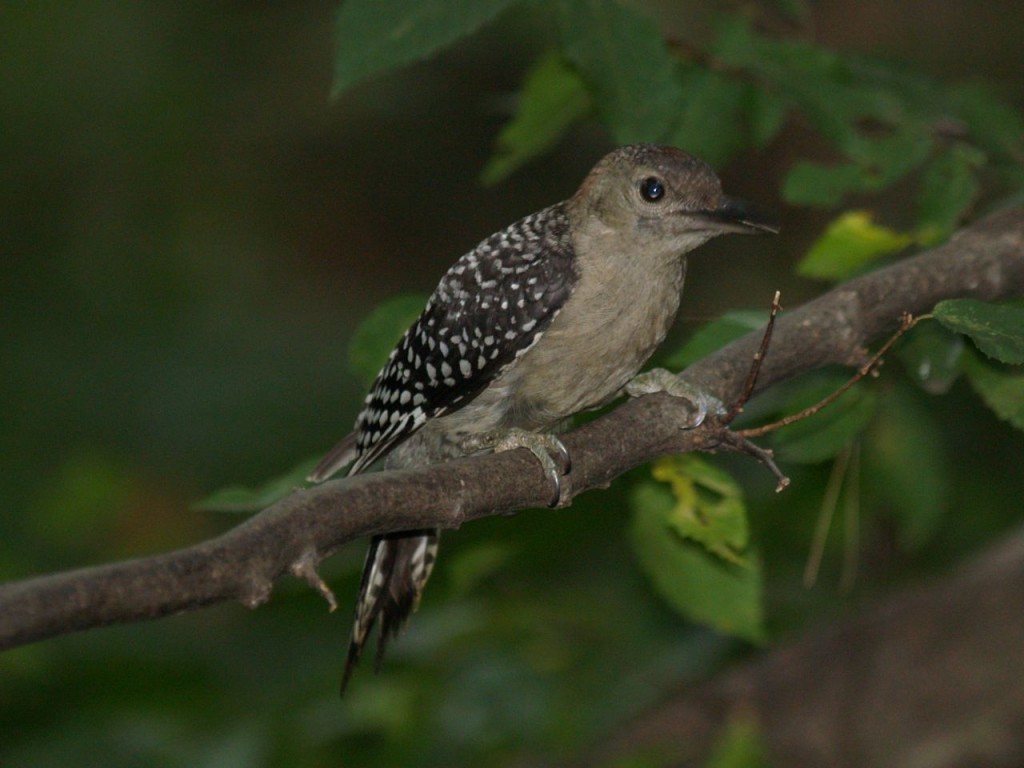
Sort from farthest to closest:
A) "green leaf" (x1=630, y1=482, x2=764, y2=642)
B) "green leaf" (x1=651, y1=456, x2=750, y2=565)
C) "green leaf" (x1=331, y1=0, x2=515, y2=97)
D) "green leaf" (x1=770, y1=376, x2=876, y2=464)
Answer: "green leaf" (x1=630, y1=482, x2=764, y2=642), "green leaf" (x1=770, y1=376, x2=876, y2=464), "green leaf" (x1=651, y1=456, x2=750, y2=565), "green leaf" (x1=331, y1=0, x2=515, y2=97)

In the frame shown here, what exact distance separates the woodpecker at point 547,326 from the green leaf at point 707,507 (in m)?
0.29

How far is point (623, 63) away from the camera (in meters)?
4.00

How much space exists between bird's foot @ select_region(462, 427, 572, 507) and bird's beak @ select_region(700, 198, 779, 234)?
2.83 ft

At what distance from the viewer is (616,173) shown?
4.18 m

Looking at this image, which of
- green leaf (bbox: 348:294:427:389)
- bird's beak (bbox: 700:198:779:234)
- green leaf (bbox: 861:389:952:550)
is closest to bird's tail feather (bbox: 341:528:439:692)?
green leaf (bbox: 348:294:427:389)

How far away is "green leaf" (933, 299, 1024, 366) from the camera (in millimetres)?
3000

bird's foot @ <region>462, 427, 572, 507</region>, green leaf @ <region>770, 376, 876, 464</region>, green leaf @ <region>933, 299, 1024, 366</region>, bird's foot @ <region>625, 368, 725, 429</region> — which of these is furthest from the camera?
green leaf @ <region>770, 376, 876, 464</region>

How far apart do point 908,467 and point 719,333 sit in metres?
1.73

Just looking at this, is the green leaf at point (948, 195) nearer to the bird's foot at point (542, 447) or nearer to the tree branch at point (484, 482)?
the tree branch at point (484, 482)

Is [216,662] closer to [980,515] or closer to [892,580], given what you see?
[892,580]

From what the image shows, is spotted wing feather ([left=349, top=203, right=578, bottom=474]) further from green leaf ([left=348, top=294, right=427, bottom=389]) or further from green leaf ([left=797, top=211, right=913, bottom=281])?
green leaf ([left=797, top=211, right=913, bottom=281])

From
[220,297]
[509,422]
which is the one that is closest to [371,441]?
[509,422]

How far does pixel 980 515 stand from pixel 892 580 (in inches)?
26.3

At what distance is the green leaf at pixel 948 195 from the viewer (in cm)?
426
